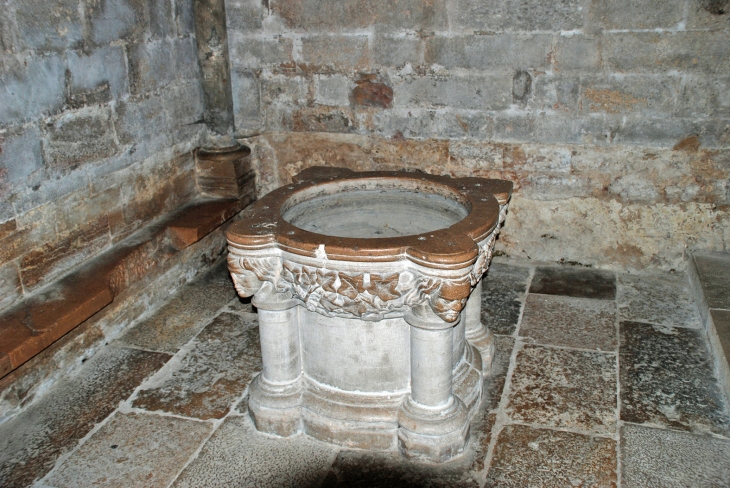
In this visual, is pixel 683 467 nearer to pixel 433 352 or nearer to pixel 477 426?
pixel 477 426

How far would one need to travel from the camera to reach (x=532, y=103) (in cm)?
407

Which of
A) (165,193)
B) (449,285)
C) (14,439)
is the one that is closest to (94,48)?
(165,193)

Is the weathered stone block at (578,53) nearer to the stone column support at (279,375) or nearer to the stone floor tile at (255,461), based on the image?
the stone column support at (279,375)

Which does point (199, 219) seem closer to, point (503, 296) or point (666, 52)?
point (503, 296)

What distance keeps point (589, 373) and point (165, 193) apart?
2676mm

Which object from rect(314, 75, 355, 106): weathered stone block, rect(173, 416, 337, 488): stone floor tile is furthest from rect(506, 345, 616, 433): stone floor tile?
rect(314, 75, 355, 106): weathered stone block

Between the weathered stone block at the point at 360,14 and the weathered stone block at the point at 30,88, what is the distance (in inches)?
60.1

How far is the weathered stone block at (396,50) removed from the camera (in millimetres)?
4152

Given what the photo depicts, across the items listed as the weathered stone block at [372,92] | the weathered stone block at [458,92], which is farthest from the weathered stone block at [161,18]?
the weathered stone block at [458,92]

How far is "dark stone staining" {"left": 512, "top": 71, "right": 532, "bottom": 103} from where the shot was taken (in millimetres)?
4020

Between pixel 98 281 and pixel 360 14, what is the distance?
2183mm

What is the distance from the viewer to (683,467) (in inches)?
99.7

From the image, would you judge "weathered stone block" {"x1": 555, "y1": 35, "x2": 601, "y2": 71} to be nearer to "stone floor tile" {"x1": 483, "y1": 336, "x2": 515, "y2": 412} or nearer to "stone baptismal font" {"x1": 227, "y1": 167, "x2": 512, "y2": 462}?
"stone baptismal font" {"x1": 227, "y1": 167, "x2": 512, "y2": 462}

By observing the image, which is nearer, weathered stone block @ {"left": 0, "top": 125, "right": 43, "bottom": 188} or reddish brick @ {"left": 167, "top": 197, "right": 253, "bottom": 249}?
weathered stone block @ {"left": 0, "top": 125, "right": 43, "bottom": 188}
